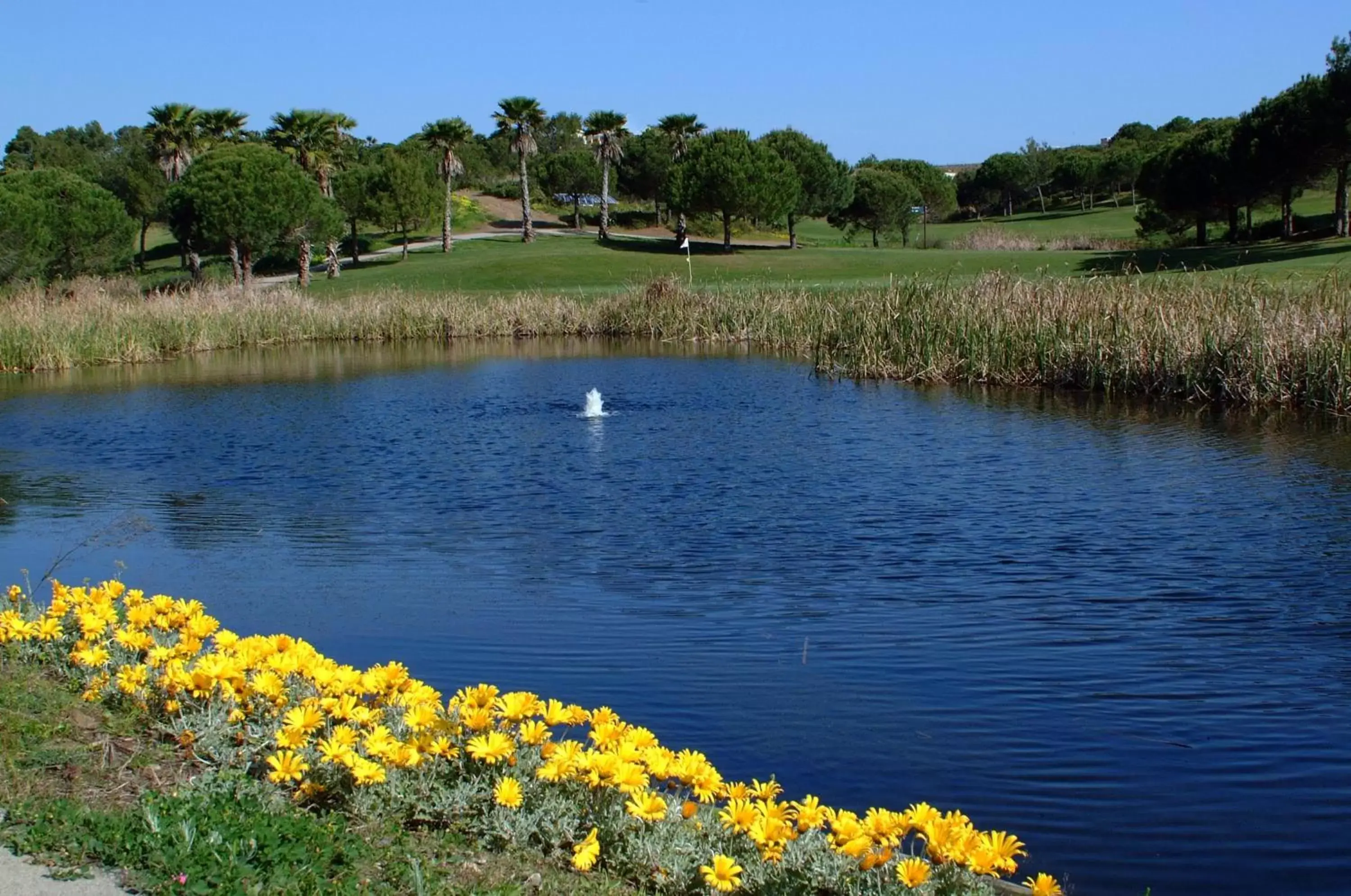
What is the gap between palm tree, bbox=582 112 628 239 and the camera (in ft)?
277

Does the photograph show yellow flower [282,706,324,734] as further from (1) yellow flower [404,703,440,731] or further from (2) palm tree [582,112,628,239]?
(2) palm tree [582,112,628,239]

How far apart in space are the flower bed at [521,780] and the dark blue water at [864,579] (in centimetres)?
115

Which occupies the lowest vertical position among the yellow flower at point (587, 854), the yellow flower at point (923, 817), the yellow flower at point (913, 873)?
the yellow flower at point (587, 854)

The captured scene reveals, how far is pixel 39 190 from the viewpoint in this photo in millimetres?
56344

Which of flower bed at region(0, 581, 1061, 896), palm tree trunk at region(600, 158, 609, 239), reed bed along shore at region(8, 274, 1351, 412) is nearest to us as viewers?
flower bed at region(0, 581, 1061, 896)

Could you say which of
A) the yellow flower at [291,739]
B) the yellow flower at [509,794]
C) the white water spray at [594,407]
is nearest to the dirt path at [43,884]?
the yellow flower at [291,739]

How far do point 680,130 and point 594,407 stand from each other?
6801 cm

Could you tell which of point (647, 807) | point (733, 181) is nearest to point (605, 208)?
point (733, 181)

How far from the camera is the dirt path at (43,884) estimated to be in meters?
4.28

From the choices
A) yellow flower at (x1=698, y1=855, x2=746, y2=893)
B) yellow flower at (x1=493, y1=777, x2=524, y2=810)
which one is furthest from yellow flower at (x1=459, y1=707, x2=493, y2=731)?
yellow flower at (x1=698, y1=855, x2=746, y2=893)

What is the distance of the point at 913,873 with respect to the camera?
13.7ft

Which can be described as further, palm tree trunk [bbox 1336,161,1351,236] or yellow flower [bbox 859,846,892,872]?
palm tree trunk [bbox 1336,161,1351,236]

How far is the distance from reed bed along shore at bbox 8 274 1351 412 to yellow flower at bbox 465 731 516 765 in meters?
17.7

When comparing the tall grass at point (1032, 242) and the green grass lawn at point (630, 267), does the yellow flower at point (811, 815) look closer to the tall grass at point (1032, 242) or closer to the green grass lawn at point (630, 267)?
the green grass lawn at point (630, 267)
